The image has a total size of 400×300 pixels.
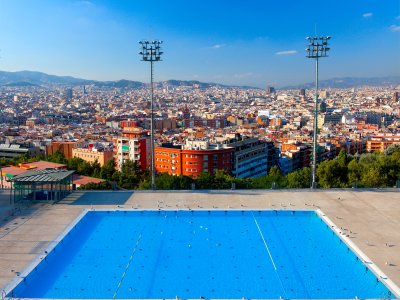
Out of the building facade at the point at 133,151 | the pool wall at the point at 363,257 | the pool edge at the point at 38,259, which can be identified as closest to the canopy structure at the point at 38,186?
the pool edge at the point at 38,259

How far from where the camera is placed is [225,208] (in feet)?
38.4

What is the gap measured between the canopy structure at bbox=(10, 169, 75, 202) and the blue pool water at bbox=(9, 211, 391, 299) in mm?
1609

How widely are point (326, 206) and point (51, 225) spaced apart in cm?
705

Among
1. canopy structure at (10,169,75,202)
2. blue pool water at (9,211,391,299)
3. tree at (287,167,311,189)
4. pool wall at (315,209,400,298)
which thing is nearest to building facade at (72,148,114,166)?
tree at (287,167,311,189)

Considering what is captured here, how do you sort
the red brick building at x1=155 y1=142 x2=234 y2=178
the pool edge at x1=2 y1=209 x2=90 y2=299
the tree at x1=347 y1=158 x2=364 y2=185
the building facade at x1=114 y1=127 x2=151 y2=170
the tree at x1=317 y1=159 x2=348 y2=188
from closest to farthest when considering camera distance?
the pool edge at x1=2 y1=209 x2=90 y2=299, the tree at x1=317 y1=159 x2=348 y2=188, the tree at x1=347 y1=158 x2=364 y2=185, the red brick building at x1=155 y1=142 x2=234 y2=178, the building facade at x1=114 y1=127 x2=151 y2=170

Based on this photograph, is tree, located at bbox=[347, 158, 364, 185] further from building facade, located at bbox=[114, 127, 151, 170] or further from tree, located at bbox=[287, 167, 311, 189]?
building facade, located at bbox=[114, 127, 151, 170]

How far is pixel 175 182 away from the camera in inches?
623

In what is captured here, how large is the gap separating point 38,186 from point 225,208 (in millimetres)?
5181

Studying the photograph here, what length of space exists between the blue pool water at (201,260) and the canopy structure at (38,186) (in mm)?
1609

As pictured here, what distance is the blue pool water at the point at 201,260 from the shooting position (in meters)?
7.25

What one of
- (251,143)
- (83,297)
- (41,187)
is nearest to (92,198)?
(41,187)

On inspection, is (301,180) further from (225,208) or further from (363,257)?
(363,257)

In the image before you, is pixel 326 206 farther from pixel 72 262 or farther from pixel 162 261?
pixel 72 262

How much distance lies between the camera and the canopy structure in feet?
38.7
